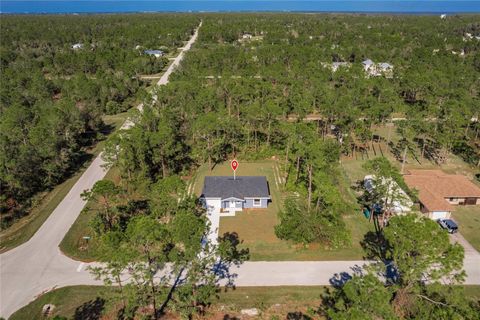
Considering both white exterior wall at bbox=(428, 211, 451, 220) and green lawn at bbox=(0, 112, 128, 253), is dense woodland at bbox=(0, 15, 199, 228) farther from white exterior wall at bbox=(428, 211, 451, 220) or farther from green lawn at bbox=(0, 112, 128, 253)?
white exterior wall at bbox=(428, 211, 451, 220)

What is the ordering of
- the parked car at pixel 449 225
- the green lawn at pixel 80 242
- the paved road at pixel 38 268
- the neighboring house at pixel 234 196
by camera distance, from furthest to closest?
1. the neighboring house at pixel 234 196
2. the parked car at pixel 449 225
3. the green lawn at pixel 80 242
4. the paved road at pixel 38 268

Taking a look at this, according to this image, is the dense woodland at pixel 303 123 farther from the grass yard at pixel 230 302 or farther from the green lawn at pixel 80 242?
the green lawn at pixel 80 242

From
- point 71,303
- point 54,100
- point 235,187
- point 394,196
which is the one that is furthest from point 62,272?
point 54,100

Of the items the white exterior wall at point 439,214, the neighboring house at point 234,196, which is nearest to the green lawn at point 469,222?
the white exterior wall at point 439,214

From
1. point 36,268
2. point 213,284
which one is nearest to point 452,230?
point 213,284

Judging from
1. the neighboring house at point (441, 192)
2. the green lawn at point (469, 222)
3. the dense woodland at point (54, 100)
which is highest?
the dense woodland at point (54, 100)

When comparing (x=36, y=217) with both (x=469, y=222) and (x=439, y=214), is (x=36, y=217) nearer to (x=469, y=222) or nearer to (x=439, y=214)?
(x=439, y=214)
